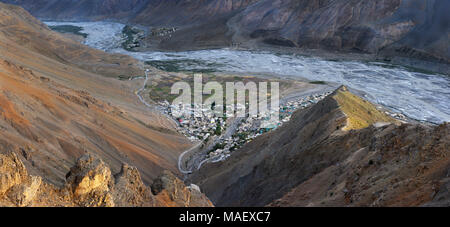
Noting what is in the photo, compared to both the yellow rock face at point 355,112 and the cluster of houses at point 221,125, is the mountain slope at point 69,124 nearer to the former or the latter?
the cluster of houses at point 221,125

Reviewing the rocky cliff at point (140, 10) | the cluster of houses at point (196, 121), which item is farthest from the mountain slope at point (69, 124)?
the rocky cliff at point (140, 10)

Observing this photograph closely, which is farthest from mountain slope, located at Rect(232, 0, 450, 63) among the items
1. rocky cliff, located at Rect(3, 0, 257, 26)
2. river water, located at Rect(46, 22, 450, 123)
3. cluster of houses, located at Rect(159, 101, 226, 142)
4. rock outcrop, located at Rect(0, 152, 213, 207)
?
rock outcrop, located at Rect(0, 152, 213, 207)

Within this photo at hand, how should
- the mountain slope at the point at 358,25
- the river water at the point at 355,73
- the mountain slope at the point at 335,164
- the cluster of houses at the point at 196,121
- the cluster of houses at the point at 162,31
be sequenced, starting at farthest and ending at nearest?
the cluster of houses at the point at 162,31, the mountain slope at the point at 358,25, the river water at the point at 355,73, the cluster of houses at the point at 196,121, the mountain slope at the point at 335,164

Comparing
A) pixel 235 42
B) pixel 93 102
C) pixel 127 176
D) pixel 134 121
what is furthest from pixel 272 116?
pixel 235 42

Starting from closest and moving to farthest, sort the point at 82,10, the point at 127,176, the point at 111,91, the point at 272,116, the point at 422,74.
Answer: the point at 127,176 → the point at 272,116 → the point at 111,91 → the point at 422,74 → the point at 82,10
